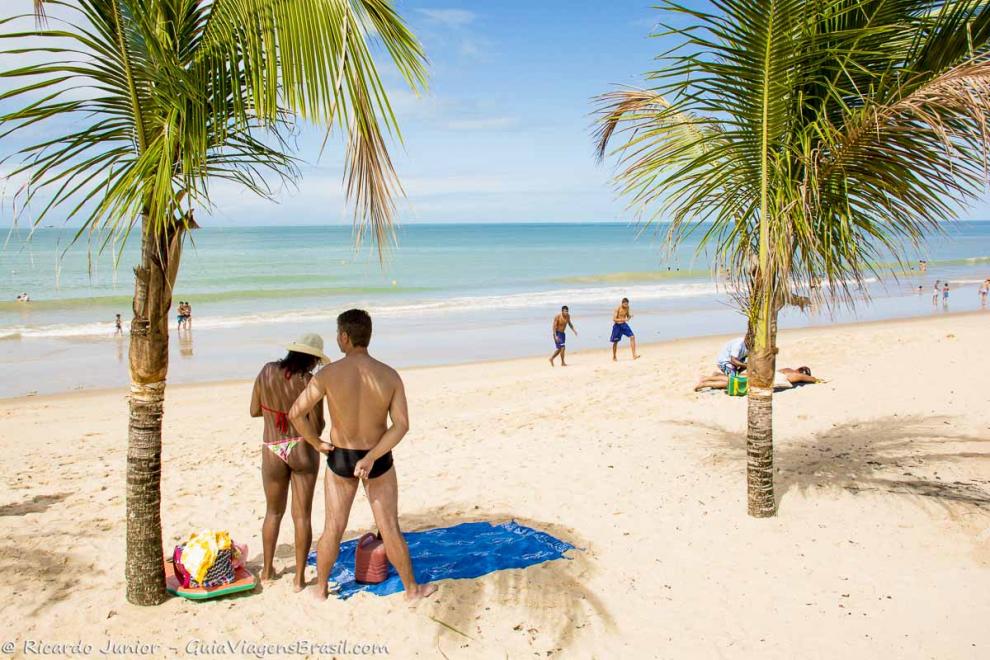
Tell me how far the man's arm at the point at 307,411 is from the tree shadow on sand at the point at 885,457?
3.89m

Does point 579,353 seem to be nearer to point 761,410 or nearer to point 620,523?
point 620,523

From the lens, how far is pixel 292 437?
4480 mm

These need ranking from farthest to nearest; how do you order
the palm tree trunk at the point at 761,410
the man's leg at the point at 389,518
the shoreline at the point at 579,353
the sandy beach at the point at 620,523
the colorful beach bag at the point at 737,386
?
the shoreline at the point at 579,353
the colorful beach bag at the point at 737,386
the palm tree trunk at the point at 761,410
the man's leg at the point at 389,518
the sandy beach at the point at 620,523

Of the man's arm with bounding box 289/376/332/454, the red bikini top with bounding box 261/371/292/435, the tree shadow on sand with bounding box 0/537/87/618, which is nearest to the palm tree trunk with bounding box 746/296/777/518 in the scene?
the man's arm with bounding box 289/376/332/454

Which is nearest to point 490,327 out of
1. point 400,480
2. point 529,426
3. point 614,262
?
point 529,426

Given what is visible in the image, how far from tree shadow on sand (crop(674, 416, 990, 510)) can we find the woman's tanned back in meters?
3.67

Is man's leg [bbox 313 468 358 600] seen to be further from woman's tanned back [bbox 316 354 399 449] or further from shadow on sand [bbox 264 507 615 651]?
shadow on sand [bbox 264 507 615 651]

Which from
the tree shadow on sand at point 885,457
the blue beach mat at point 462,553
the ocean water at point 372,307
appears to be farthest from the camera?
the ocean water at point 372,307

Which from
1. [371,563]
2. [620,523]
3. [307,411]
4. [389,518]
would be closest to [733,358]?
[620,523]

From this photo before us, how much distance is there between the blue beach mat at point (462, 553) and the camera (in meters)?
4.67

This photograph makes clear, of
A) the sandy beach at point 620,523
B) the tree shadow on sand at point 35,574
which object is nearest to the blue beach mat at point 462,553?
the sandy beach at point 620,523

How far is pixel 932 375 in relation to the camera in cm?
1010

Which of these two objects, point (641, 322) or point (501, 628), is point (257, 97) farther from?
point (641, 322)

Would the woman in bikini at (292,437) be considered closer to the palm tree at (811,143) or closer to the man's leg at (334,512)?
the man's leg at (334,512)
